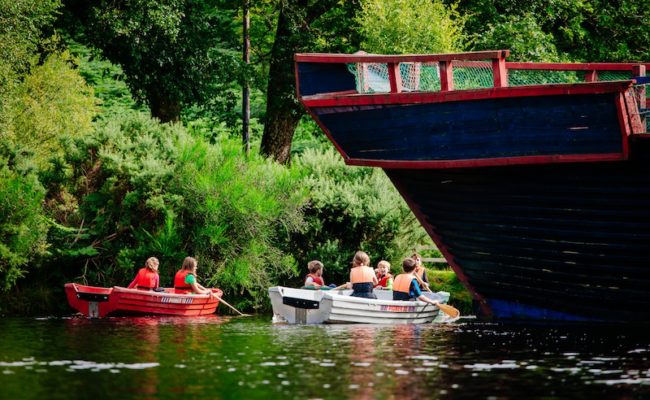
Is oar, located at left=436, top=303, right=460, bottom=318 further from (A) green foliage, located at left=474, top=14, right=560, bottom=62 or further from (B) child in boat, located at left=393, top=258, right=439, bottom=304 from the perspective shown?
(A) green foliage, located at left=474, top=14, right=560, bottom=62

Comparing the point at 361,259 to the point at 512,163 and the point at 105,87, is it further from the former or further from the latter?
the point at 105,87

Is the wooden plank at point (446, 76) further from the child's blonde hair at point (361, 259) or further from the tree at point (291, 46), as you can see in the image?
the tree at point (291, 46)

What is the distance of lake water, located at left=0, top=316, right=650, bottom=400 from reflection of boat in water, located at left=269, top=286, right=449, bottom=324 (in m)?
0.45

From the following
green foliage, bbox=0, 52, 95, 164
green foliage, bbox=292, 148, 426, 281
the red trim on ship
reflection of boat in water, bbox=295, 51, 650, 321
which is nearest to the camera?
the red trim on ship

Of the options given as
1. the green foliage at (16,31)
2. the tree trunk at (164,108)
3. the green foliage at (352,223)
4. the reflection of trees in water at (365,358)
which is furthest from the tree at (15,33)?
the reflection of trees in water at (365,358)

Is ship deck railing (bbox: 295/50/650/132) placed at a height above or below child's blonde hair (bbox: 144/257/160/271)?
above

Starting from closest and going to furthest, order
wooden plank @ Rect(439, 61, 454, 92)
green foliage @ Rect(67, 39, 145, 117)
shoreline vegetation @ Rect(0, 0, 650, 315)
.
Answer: wooden plank @ Rect(439, 61, 454, 92) → shoreline vegetation @ Rect(0, 0, 650, 315) → green foliage @ Rect(67, 39, 145, 117)

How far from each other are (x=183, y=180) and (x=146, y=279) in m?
2.67

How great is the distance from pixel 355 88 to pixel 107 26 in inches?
380

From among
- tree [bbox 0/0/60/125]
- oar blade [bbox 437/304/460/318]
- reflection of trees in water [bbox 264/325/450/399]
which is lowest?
reflection of trees in water [bbox 264/325/450/399]

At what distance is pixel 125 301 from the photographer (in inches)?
970

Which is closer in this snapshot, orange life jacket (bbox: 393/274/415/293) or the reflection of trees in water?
the reflection of trees in water

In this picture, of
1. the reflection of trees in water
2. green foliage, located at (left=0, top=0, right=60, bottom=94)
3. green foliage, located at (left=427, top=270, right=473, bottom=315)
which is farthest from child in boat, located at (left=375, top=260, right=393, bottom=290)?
green foliage, located at (left=0, top=0, right=60, bottom=94)

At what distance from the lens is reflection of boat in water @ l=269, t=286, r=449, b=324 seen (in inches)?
915
